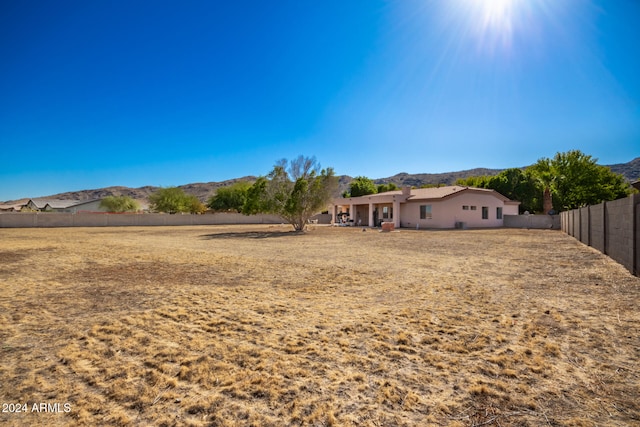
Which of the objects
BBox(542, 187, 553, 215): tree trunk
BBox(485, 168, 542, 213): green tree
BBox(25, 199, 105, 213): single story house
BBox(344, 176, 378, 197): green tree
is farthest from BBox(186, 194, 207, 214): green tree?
BBox(542, 187, 553, 215): tree trunk

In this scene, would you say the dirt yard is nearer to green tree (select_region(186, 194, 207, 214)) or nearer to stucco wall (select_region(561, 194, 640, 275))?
stucco wall (select_region(561, 194, 640, 275))

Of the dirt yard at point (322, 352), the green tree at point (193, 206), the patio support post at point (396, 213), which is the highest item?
the green tree at point (193, 206)

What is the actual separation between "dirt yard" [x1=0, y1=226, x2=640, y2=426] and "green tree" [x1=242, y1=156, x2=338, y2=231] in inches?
823

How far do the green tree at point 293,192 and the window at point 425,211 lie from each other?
10441 millimetres

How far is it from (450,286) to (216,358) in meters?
5.52

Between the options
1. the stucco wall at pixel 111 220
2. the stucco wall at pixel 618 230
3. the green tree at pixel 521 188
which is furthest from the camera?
the green tree at pixel 521 188

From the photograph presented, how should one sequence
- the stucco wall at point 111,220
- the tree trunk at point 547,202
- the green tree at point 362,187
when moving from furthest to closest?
the green tree at point 362,187 < the stucco wall at point 111,220 < the tree trunk at point 547,202

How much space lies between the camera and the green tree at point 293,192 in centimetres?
2902

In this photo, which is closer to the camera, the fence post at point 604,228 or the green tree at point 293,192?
the fence post at point 604,228

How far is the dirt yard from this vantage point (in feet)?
9.52

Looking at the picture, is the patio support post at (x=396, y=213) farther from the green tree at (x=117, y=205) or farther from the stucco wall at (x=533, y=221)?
the green tree at (x=117, y=205)

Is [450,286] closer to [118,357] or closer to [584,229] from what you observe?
[118,357]

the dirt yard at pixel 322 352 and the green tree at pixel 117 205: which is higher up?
the green tree at pixel 117 205

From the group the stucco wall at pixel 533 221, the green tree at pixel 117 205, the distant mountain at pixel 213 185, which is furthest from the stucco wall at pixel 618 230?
the distant mountain at pixel 213 185
